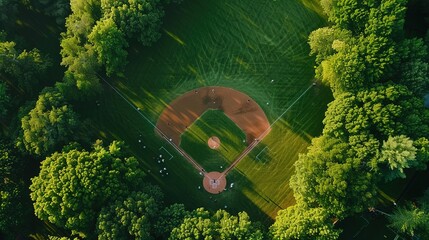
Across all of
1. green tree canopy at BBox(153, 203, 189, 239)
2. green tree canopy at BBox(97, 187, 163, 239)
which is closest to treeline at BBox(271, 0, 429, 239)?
green tree canopy at BBox(153, 203, 189, 239)

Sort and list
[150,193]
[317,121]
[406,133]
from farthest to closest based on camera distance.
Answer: [317,121], [150,193], [406,133]

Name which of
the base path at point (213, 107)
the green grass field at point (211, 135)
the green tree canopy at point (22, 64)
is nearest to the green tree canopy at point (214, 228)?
the base path at point (213, 107)

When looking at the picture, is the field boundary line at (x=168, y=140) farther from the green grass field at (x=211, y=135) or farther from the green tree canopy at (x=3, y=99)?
the green tree canopy at (x=3, y=99)

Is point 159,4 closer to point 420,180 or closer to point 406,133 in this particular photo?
point 406,133

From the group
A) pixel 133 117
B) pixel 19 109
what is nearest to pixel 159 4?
pixel 133 117

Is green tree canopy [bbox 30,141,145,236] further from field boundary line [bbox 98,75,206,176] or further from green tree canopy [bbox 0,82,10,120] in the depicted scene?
green tree canopy [bbox 0,82,10,120]
